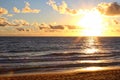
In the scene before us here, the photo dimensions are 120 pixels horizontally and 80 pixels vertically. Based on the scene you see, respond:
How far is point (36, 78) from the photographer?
22.9 metres

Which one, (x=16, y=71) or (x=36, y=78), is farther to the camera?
(x=16, y=71)

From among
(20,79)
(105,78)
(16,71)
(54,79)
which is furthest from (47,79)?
(16,71)

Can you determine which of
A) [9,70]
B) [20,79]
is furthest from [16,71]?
[20,79]

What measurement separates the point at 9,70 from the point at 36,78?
724 cm

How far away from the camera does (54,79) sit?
73.4ft

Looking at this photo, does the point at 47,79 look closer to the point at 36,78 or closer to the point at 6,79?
the point at 36,78

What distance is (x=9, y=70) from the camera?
29344 mm

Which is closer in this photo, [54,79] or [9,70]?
[54,79]

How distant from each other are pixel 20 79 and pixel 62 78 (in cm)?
323

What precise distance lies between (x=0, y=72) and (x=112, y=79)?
11239mm

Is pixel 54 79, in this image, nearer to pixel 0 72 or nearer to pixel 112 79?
pixel 112 79

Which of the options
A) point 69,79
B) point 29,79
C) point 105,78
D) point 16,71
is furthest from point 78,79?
point 16,71

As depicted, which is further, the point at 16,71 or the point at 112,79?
the point at 16,71

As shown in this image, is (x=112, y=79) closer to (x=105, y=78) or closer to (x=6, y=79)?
(x=105, y=78)
